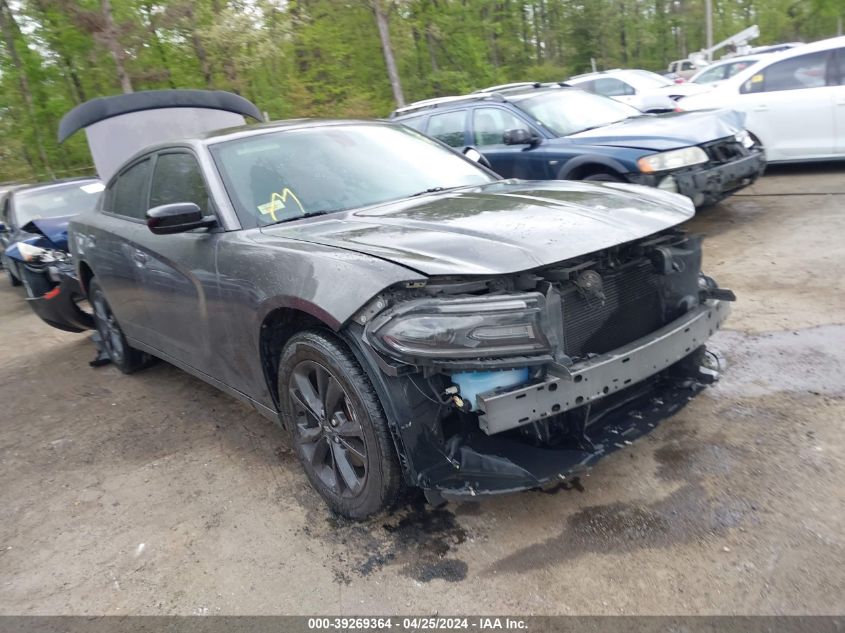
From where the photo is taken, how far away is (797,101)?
8328 millimetres

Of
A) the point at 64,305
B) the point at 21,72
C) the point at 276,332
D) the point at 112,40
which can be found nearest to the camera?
the point at 276,332

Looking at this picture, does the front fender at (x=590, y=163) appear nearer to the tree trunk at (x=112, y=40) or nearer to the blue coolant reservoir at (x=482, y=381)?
the blue coolant reservoir at (x=482, y=381)

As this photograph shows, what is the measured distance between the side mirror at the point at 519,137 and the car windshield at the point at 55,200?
18.2 ft

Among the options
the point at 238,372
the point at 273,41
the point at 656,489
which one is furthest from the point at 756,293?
the point at 273,41

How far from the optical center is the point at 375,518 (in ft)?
9.46

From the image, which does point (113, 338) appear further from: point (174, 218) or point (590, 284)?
point (590, 284)

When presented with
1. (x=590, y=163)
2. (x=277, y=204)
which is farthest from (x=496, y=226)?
(x=590, y=163)

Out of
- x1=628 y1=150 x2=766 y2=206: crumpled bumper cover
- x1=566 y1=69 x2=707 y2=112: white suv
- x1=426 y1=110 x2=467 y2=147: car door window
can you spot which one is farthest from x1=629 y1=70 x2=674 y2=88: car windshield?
x1=628 y1=150 x2=766 y2=206: crumpled bumper cover

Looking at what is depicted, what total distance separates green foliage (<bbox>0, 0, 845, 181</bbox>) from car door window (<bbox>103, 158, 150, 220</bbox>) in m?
13.4

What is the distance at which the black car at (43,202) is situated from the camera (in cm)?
882

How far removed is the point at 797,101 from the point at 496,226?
24.6ft

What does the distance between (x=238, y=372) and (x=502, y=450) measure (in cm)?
156

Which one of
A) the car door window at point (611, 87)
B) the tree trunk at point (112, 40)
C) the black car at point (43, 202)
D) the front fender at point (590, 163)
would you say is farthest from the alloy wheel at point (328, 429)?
the tree trunk at point (112, 40)

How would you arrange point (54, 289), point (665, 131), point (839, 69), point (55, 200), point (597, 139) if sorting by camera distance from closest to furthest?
point (54, 289)
point (665, 131)
point (597, 139)
point (839, 69)
point (55, 200)
